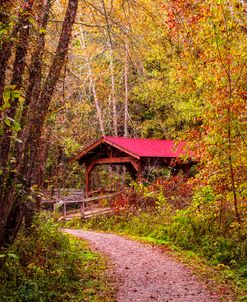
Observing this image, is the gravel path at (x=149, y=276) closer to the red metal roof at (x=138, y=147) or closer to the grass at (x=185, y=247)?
the grass at (x=185, y=247)

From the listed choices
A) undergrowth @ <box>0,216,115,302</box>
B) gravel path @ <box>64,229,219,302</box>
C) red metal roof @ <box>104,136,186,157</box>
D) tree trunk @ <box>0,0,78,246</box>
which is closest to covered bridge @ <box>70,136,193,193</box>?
red metal roof @ <box>104,136,186,157</box>

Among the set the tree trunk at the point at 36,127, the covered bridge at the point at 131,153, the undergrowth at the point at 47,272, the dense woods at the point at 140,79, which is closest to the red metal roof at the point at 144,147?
the covered bridge at the point at 131,153

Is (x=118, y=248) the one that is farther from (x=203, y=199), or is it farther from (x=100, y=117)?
(x=100, y=117)

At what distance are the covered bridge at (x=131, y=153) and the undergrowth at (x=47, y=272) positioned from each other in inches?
373

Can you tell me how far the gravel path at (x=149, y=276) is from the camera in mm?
7285

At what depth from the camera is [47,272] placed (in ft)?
23.7

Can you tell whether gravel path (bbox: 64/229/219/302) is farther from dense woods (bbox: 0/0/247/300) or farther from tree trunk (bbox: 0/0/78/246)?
tree trunk (bbox: 0/0/78/246)

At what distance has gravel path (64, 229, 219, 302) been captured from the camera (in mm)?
7285

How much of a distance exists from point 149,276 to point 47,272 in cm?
236

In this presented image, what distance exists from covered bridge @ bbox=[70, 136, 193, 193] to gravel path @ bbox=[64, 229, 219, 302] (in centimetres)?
688

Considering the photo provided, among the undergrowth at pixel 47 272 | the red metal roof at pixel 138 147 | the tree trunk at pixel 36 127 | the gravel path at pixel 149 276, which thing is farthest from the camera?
the red metal roof at pixel 138 147

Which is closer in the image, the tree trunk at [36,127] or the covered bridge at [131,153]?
the tree trunk at [36,127]

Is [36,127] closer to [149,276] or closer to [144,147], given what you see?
[149,276]

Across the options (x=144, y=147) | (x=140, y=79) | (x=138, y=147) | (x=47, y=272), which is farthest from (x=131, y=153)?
(x=47, y=272)
